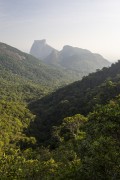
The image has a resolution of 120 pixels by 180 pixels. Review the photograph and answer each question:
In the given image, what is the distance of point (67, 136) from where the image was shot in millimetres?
92625

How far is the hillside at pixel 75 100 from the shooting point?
120812 millimetres

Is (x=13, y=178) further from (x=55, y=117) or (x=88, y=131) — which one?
(x=55, y=117)

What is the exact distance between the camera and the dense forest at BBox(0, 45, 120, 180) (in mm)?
25766

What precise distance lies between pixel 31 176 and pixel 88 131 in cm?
2452

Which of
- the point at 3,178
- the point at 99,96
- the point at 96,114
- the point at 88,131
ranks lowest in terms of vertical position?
the point at 3,178

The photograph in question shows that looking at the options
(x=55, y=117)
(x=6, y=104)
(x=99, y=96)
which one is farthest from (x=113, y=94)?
(x=6, y=104)

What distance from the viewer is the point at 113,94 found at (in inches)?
4695

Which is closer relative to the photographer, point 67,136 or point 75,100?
point 67,136

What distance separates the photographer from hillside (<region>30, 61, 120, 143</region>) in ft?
396

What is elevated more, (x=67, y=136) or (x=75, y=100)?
(x=75, y=100)

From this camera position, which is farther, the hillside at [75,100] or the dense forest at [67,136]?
the hillside at [75,100]

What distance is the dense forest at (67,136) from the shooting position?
84.5 ft

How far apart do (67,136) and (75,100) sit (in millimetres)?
49214

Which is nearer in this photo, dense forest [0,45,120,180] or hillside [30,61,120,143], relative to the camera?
dense forest [0,45,120,180]
